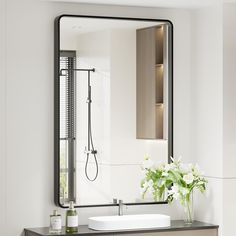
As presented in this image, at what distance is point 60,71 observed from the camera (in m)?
3.97

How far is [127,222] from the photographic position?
12.5 ft

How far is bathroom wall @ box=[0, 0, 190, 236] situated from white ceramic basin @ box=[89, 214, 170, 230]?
0.21 m

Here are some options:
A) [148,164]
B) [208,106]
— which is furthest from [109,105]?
[208,106]

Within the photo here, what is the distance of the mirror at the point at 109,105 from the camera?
13.0 ft

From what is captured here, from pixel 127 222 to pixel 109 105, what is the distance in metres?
0.74

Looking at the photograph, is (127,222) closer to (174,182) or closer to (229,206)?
(174,182)

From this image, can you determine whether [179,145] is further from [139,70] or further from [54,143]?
[54,143]

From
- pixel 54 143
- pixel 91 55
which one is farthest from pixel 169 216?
pixel 91 55

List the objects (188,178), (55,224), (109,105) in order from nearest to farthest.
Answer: (55,224) < (188,178) < (109,105)

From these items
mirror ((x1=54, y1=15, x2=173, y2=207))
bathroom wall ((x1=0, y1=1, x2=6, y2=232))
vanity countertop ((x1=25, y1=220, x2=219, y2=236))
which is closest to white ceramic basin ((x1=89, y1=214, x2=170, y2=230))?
vanity countertop ((x1=25, y1=220, x2=219, y2=236))

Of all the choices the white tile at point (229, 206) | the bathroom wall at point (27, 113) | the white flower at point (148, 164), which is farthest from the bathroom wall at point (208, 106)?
the bathroom wall at point (27, 113)

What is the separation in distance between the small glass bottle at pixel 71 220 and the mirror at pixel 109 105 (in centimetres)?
19

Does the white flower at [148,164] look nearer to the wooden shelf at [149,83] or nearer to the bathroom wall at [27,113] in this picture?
the wooden shelf at [149,83]

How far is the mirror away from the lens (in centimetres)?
397
